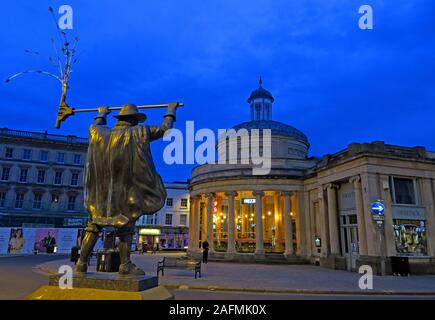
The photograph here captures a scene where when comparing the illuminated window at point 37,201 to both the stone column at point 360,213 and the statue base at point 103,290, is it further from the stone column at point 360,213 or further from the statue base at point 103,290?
the statue base at point 103,290

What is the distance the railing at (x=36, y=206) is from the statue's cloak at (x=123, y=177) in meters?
47.9

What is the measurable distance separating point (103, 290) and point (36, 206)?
49.3m

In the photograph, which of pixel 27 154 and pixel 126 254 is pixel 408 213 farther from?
Result: pixel 27 154

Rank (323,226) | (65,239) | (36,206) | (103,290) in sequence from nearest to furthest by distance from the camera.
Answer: (103,290), (323,226), (65,239), (36,206)

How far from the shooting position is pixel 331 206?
23641mm

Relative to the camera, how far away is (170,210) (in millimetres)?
57031

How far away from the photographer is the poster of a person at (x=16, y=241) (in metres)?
35.8

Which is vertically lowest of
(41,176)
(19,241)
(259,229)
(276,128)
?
(19,241)

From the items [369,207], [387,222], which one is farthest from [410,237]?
[369,207]

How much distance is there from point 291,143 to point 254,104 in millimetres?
A: 7694

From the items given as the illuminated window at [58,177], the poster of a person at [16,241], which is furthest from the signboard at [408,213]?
the illuminated window at [58,177]

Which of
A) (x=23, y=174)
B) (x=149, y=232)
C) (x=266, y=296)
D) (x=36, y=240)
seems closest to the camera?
(x=266, y=296)

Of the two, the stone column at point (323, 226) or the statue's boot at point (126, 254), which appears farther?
the stone column at point (323, 226)
